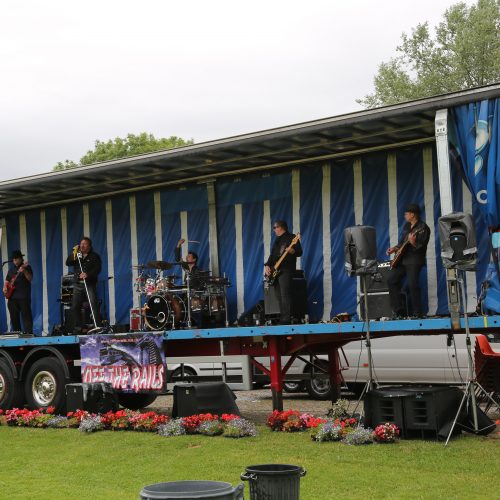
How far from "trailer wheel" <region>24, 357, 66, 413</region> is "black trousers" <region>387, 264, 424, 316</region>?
547cm

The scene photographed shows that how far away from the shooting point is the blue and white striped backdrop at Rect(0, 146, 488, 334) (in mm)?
13930

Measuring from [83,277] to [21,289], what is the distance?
224cm

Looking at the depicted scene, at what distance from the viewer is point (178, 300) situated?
48.1ft

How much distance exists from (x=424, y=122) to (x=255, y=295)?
4326 mm

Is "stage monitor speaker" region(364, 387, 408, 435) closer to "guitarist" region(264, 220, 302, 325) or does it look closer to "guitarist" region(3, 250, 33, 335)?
"guitarist" region(264, 220, 302, 325)

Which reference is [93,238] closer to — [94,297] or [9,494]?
[94,297]

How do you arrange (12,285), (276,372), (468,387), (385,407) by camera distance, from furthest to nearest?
(12,285) < (276,372) < (385,407) < (468,387)

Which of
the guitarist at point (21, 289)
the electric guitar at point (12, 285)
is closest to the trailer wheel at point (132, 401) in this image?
the guitarist at point (21, 289)

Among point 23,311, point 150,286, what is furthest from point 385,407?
point 23,311

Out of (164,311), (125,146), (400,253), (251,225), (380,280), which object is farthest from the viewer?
(125,146)

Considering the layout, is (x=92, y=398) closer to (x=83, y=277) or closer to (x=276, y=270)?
(x=83, y=277)

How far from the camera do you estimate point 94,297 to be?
15.7 meters

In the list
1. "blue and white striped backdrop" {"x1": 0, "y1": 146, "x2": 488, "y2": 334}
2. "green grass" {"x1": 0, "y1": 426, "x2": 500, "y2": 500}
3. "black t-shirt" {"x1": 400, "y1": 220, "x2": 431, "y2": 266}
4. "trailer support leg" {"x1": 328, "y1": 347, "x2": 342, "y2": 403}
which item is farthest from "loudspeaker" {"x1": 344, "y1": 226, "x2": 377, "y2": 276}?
"trailer support leg" {"x1": 328, "y1": 347, "x2": 342, "y2": 403}

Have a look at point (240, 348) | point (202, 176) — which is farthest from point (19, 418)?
point (202, 176)
